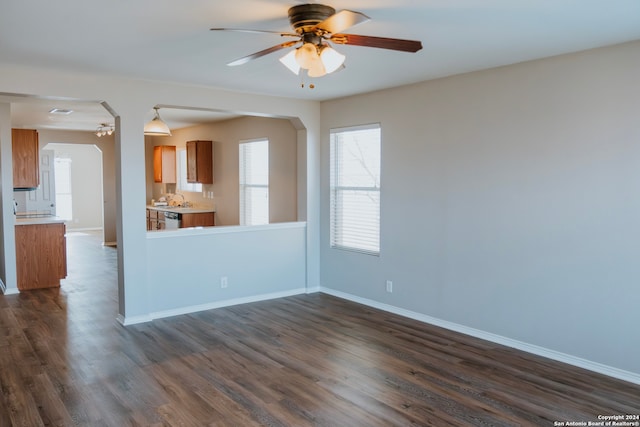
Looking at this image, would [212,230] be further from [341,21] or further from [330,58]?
[341,21]

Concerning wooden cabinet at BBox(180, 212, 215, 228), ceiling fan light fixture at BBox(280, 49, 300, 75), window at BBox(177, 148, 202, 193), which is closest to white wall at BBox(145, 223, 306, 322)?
wooden cabinet at BBox(180, 212, 215, 228)

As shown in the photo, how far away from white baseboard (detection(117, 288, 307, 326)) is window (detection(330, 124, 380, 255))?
883 millimetres

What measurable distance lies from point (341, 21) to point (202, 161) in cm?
632

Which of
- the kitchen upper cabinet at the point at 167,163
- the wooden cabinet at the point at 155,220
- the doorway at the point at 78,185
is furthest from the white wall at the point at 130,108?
the doorway at the point at 78,185

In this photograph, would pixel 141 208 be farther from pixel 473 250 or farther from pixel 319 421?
pixel 473 250

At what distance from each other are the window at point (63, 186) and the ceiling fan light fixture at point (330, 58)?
12.5 metres

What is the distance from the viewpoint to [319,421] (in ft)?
9.50

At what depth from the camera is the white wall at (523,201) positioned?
3469mm

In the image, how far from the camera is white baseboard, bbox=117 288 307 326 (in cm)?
486

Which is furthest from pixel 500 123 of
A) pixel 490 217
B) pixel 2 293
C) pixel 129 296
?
pixel 2 293

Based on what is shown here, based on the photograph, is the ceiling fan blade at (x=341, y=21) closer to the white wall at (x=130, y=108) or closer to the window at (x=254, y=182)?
the white wall at (x=130, y=108)

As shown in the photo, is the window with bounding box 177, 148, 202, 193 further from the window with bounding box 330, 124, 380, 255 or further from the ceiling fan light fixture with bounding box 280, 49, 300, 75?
the ceiling fan light fixture with bounding box 280, 49, 300, 75

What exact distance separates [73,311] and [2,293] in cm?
166

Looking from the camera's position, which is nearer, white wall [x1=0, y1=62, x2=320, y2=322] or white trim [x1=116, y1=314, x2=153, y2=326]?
white wall [x1=0, y1=62, x2=320, y2=322]
